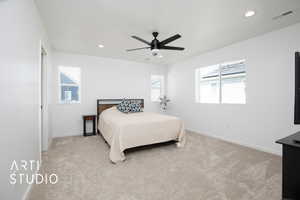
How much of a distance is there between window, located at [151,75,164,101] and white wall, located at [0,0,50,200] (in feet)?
14.0

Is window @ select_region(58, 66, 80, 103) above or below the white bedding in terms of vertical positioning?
above

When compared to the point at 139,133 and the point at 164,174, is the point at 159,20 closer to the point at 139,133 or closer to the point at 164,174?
the point at 139,133

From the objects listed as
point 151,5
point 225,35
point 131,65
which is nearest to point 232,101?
point 225,35

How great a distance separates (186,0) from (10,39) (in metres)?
2.10

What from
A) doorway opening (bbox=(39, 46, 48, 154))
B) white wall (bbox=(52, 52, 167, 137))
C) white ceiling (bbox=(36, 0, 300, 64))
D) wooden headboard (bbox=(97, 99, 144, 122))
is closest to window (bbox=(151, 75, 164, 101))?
white wall (bbox=(52, 52, 167, 137))

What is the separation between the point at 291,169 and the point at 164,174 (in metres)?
1.46

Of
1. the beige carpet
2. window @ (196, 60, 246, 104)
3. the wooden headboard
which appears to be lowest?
the beige carpet

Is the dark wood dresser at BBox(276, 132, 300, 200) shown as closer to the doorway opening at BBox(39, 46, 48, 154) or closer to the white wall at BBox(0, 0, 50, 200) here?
the white wall at BBox(0, 0, 50, 200)

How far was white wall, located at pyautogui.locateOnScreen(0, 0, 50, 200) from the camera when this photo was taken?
3.75ft

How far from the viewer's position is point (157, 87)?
19.8 feet

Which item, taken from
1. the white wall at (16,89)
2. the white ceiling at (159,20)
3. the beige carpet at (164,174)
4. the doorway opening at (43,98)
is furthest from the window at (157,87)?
the white wall at (16,89)

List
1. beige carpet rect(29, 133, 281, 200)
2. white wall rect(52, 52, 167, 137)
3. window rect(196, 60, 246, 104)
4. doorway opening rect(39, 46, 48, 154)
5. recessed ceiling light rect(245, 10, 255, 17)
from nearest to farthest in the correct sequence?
1. beige carpet rect(29, 133, 281, 200)
2. recessed ceiling light rect(245, 10, 255, 17)
3. doorway opening rect(39, 46, 48, 154)
4. window rect(196, 60, 246, 104)
5. white wall rect(52, 52, 167, 137)

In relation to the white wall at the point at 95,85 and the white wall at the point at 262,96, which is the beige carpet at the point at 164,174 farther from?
the white wall at the point at 95,85

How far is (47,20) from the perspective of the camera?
8.25 feet
